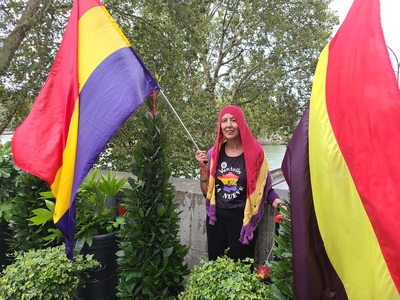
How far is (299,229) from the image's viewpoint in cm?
162

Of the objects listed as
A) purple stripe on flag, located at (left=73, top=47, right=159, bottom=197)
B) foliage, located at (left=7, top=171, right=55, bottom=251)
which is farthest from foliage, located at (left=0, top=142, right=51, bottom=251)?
purple stripe on flag, located at (left=73, top=47, right=159, bottom=197)

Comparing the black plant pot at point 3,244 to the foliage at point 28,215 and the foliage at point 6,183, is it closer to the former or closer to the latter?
the foliage at point 6,183

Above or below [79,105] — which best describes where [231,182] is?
below

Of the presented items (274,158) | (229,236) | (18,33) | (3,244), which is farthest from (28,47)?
(274,158)

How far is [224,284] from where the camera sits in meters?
2.10

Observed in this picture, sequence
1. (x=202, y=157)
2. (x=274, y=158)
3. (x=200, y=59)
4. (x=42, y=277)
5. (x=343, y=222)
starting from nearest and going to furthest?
(x=343, y=222) < (x=42, y=277) < (x=202, y=157) < (x=200, y=59) < (x=274, y=158)

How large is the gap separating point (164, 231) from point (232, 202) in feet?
2.11

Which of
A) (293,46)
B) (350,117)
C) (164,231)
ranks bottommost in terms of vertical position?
(164,231)

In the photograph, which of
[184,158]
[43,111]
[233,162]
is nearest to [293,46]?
[184,158]

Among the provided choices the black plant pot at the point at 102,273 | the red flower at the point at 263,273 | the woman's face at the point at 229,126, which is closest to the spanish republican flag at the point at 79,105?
the woman's face at the point at 229,126

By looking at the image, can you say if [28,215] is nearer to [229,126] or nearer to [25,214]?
[25,214]

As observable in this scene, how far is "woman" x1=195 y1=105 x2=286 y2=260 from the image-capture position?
262 cm

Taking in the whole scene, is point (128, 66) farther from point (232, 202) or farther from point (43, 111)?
point (232, 202)

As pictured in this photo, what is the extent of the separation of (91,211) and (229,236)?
1.43m
